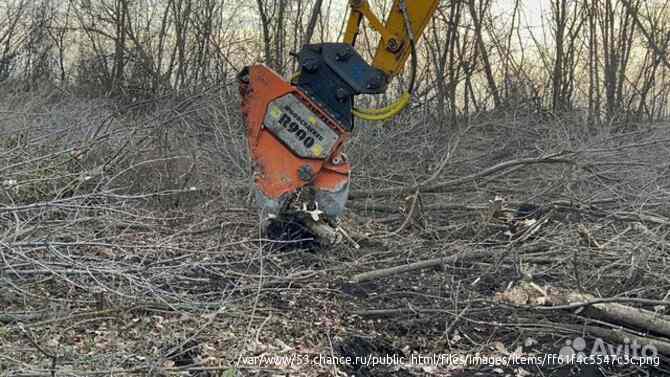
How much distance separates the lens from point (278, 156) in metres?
5.04

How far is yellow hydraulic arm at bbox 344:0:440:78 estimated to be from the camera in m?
5.14

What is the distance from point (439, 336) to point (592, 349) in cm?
80

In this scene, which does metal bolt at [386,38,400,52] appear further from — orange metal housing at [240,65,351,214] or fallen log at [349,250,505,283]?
fallen log at [349,250,505,283]

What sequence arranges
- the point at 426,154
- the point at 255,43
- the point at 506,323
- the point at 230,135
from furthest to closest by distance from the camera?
1. the point at 255,43
2. the point at 426,154
3. the point at 230,135
4. the point at 506,323

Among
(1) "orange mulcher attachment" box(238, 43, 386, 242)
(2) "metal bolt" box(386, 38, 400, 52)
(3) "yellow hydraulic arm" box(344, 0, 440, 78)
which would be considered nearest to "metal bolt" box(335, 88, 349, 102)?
(1) "orange mulcher attachment" box(238, 43, 386, 242)

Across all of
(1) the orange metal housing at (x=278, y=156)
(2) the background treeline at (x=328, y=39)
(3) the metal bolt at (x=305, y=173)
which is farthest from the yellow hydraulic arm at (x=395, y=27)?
(2) the background treeline at (x=328, y=39)

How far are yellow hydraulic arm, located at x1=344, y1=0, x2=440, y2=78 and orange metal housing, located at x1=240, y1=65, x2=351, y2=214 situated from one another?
59 cm

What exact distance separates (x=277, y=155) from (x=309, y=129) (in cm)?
29

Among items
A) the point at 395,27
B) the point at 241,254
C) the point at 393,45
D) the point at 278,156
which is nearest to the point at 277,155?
the point at 278,156

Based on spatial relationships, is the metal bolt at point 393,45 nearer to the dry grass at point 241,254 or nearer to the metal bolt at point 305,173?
the metal bolt at point 305,173

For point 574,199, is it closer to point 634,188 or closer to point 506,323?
point 634,188

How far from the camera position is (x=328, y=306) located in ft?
13.9

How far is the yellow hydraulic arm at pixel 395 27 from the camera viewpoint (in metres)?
5.14

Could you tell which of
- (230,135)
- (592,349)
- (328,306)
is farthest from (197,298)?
(230,135)
